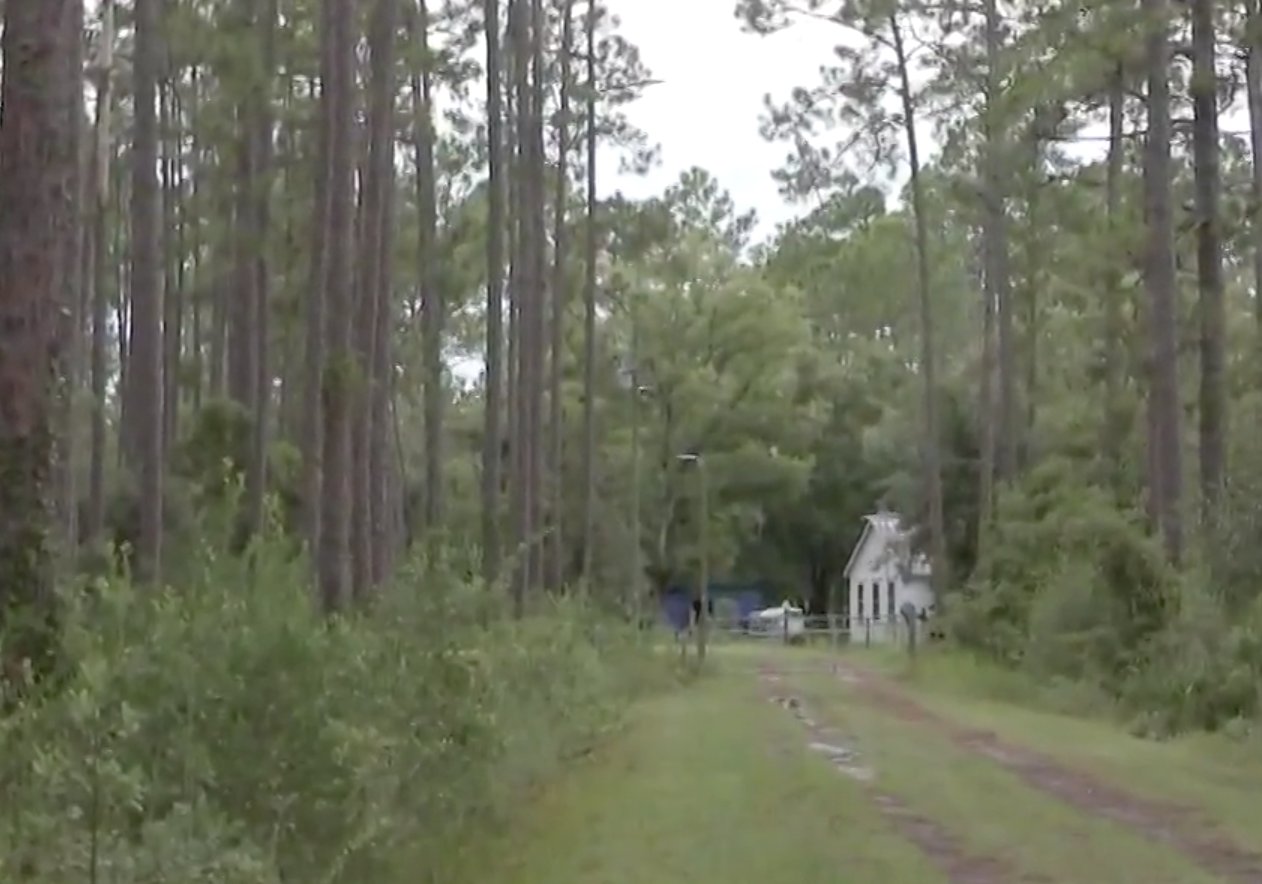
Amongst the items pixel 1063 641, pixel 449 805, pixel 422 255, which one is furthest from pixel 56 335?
pixel 422 255

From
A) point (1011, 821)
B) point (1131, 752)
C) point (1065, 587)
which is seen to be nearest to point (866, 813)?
point (1011, 821)

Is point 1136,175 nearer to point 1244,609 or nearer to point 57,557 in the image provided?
point 1244,609

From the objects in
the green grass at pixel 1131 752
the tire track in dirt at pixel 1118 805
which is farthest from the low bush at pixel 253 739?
the green grass at pixel 1131 752

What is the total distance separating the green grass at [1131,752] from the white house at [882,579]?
32222 millimetres

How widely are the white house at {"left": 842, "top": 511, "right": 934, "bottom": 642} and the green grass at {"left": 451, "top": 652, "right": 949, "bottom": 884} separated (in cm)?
4652

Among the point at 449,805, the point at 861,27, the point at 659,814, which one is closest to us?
the point at 449,805

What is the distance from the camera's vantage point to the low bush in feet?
28.2

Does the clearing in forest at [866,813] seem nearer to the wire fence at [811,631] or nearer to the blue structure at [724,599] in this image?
the wire fence at [811,631]

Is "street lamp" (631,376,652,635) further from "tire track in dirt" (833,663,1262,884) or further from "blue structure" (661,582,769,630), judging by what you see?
"tire track in dirt" (833,663,1262,884)

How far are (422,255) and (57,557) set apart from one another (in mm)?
26802

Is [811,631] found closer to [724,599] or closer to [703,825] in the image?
[724,599]

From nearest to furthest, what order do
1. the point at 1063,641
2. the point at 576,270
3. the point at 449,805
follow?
the point at 449,805, the point at 1063,641, the point at 576,270

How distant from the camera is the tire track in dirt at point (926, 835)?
12.8 metres

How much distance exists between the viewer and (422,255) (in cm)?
3753
